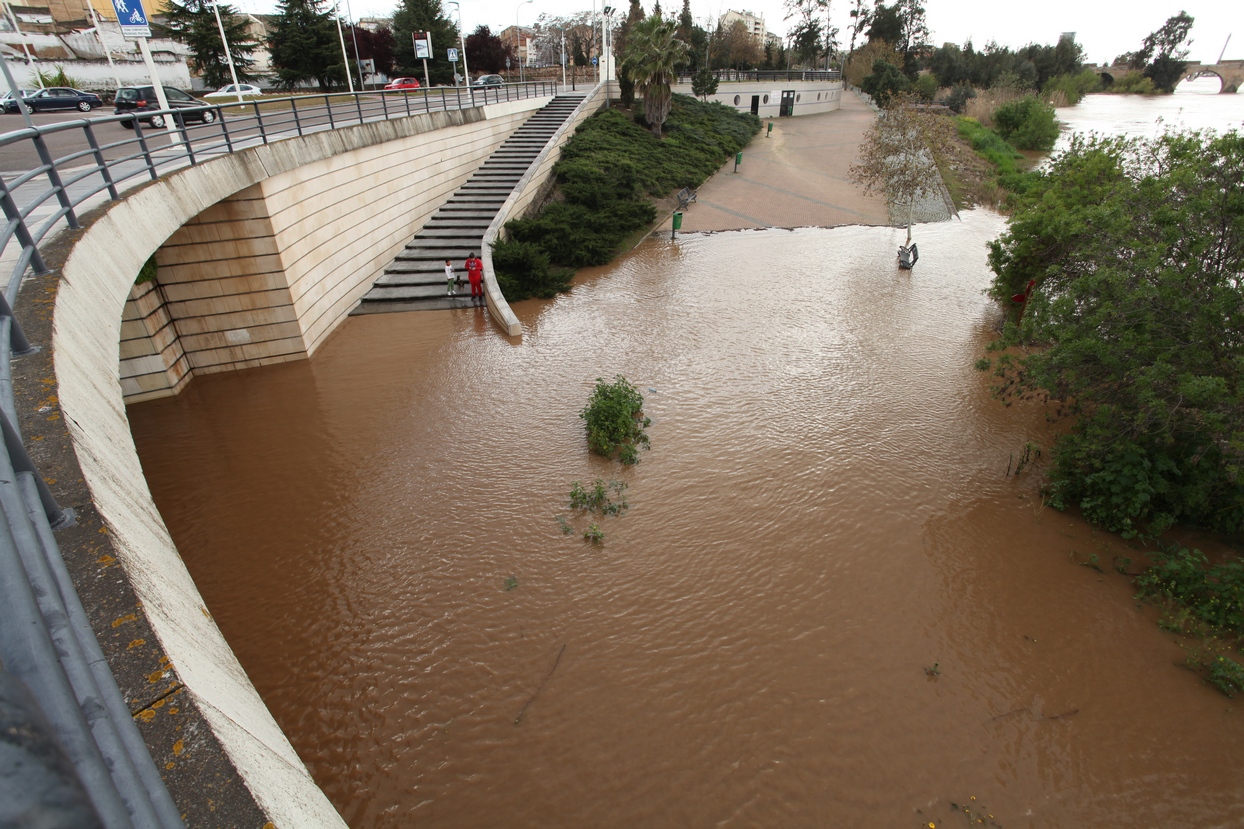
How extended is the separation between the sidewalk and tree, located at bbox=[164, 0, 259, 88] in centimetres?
2543

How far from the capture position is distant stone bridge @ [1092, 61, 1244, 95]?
77.8 m

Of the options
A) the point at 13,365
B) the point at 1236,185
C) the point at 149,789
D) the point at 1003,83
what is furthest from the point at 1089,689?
the point at 1003,83

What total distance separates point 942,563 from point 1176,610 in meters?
2.51

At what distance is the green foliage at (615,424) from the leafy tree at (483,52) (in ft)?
157

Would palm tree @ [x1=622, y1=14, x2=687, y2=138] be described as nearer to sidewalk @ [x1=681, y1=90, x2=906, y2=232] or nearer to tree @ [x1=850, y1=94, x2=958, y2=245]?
sidewalk @ [x1=681, y1=90, x2=906, y2=232]

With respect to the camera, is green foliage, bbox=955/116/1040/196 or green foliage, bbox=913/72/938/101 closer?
green foliage, bbox=955/116/1040/196

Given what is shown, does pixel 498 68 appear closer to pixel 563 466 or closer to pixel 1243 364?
pixel 563 466

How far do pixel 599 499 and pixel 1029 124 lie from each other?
148ft

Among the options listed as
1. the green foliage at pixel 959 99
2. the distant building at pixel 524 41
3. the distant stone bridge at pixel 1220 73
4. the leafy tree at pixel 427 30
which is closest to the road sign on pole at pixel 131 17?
the leafy tree at pixel 427 30

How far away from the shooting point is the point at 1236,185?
7.77 m

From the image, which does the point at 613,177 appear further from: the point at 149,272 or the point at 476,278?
the point at 149,272

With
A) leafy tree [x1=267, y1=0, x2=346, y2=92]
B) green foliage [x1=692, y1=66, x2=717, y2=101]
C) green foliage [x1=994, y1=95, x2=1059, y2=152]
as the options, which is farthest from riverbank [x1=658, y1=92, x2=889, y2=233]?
leafy tree [x1=267, y1=0, x2=346, y2=92]

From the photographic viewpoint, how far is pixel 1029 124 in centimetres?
4047

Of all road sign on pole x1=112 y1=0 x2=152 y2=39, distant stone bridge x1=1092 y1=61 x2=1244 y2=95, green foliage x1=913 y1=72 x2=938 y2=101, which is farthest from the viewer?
distant stone bridge x1=1092 y1=61 x2=1244 y2=95
